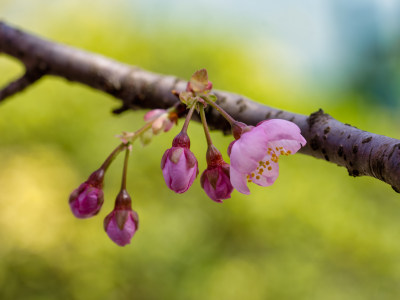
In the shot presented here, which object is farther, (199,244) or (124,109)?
(199,244)

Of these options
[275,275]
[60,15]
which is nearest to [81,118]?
[60,15]

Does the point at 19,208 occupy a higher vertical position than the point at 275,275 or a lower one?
lower

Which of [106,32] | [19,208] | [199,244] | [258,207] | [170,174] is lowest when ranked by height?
[170,174]

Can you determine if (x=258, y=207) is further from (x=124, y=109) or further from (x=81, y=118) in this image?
(x=124, y=109)

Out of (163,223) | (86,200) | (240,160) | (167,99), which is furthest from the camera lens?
(163,223)

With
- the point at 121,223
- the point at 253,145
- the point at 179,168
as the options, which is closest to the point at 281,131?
the point at 253,145

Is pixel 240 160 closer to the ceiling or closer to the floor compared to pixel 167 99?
closer to the floor

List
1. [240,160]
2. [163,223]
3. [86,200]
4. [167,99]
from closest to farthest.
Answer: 1. [240,160]
2. [86,200]
3. [167,99]
4. [163,223]

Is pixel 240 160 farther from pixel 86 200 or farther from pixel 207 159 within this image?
pixel 86 200
